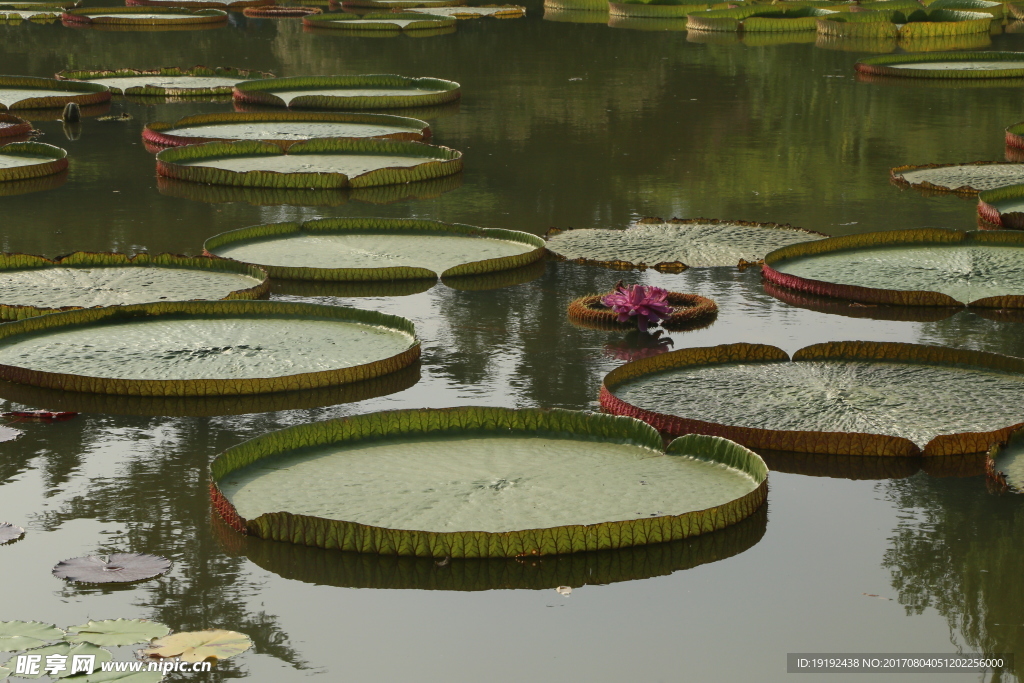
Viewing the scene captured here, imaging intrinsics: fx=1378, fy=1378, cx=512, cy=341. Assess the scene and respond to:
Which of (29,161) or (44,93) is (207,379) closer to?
(29,161)

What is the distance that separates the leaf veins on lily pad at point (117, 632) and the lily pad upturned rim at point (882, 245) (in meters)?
3.73

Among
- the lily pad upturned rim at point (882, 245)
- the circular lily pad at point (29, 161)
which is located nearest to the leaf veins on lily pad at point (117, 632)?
the lily pad upturned rim at point (882, 245)

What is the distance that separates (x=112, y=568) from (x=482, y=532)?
942mm

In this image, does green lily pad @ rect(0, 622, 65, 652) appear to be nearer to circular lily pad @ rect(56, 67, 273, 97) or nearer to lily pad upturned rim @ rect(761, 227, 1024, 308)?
lily pad upturned rim @ rect(761, 227, 1024, 308)

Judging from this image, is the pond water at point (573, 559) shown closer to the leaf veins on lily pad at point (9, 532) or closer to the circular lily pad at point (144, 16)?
the leaf veins on lily pad at point (9, 532)

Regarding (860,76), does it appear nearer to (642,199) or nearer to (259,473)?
(642,199)

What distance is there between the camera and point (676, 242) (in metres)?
7.03

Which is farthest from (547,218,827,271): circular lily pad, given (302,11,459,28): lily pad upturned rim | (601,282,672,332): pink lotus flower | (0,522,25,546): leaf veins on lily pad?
(302,11,459,28): lily pad upturned rim

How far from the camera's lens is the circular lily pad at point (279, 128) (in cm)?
1008

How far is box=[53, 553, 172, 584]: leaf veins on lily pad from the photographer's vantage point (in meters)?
3.43

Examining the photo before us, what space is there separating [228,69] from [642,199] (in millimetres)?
7275

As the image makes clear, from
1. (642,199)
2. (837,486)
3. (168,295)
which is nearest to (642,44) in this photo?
(642,199)

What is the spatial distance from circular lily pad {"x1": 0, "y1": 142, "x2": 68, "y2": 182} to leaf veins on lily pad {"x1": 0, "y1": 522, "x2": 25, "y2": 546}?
5623 mm

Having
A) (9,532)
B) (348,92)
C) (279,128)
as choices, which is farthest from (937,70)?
(9,532)
